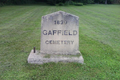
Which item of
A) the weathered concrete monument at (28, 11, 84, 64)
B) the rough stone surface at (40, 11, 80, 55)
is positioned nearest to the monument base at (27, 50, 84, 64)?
the weathered concrete monument at (28, 11, 84, 64)

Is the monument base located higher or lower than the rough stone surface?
lower

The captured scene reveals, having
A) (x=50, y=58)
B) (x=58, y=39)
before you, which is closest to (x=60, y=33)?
(x=58, y=39)

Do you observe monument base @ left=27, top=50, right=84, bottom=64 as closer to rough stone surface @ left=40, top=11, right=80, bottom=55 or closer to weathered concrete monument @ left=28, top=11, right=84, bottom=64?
weathered concrete monument @ left=28, top=11, right=84, bottom=64

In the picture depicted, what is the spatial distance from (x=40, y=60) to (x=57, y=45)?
690mm

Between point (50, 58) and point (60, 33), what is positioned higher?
point (60, 33)

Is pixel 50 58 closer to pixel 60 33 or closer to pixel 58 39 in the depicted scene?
pixel 58 39

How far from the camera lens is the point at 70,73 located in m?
3.38

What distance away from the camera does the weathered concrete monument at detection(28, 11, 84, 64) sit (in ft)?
12.6

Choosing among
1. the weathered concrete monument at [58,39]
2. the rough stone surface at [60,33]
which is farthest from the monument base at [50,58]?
the rough stone surface at [60,33]

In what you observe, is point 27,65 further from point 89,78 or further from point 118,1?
point 118,1

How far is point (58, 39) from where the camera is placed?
4.00 metres

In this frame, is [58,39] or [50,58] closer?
[50,58]

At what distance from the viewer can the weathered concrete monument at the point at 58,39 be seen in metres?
3.83

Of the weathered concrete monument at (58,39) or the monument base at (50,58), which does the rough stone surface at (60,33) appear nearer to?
the weathered concrete monument at (58,39)
